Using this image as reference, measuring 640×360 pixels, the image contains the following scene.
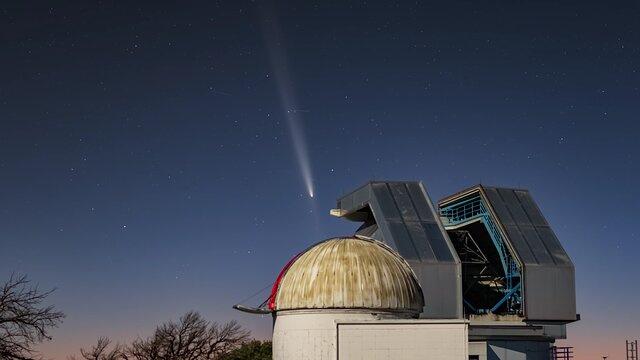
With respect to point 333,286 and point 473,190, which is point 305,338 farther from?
point 473,190

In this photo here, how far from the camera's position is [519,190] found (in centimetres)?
5881

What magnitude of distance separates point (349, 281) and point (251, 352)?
114ft

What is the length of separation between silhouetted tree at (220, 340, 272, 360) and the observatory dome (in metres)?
30.8

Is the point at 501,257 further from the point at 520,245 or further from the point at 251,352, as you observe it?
the point at 251,352

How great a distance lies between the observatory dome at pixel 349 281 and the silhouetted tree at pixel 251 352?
3076 centimetres

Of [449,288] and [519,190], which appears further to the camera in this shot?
[519,190]

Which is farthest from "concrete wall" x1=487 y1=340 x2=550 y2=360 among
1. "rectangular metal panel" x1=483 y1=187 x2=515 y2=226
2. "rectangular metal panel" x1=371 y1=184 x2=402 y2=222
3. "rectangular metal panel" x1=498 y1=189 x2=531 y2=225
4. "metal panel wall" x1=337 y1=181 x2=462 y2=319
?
"rectangular metal panel" x1=371 y1=184 x2=402 y2=222

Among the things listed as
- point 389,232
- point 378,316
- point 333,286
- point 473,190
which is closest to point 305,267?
point 333,286

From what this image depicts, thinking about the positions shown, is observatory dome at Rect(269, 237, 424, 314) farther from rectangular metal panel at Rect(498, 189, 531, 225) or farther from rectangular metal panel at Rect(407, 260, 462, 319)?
rectangular metal panel at Rect(498, 189, 531, 225)

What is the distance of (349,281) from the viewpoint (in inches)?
1251

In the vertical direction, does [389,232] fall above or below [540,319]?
above

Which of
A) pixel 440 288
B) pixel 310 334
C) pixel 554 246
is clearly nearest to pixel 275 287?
pixel 310 334

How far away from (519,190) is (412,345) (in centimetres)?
3092

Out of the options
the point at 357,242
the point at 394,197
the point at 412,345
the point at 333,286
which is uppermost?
the point at 394,197
